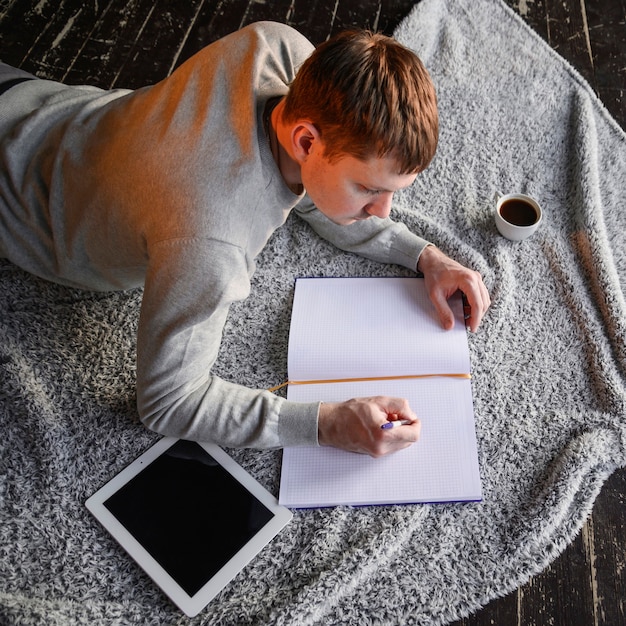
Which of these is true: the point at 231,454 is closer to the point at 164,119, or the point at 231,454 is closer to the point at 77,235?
the point at 77,235

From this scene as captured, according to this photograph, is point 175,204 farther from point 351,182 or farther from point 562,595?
point 562,595

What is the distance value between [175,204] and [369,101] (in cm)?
30

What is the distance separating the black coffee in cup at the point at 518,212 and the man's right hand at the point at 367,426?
529 millimetres

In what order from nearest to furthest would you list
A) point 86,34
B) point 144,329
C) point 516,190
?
point 144,329 → point 516,190 → point 86,34

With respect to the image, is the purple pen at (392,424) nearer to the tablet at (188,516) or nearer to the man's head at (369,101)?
the tablet at (188,516)

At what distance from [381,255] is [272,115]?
1.49ft

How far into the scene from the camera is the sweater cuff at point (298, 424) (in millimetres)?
1028

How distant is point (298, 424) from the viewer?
103 cm

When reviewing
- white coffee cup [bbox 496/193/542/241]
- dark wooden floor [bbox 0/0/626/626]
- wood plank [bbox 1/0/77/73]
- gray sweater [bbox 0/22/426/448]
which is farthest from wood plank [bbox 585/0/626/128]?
wood plank [bbox 1/0/77/73]

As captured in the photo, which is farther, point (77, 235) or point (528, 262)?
point (528, 262)

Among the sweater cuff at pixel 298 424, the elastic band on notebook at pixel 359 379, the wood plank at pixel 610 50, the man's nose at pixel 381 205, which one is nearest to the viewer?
the man's nose at pixel 381 205

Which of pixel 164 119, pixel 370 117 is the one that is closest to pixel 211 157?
pixel 164 119

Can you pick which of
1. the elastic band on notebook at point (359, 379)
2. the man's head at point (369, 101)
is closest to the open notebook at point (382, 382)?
the elastic band on notebook at point (359, 379)

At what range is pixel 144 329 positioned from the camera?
917 millimetres
